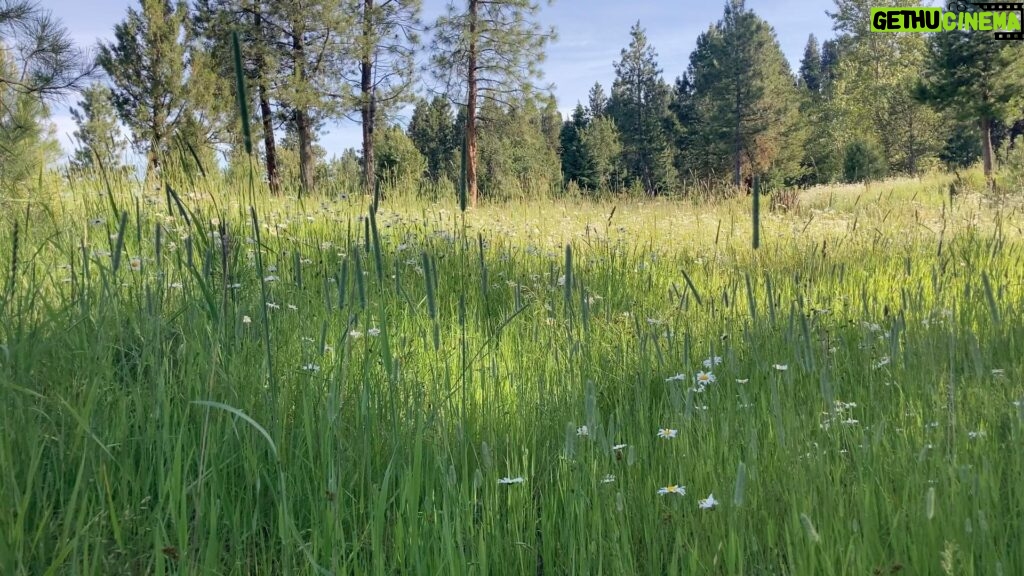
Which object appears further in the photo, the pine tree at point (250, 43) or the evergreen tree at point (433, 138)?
the evergreen tree at point (433, 138)

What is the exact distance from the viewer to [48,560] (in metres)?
1.10

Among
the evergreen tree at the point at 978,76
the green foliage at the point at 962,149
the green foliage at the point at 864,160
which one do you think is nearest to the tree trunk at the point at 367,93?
the evergreen tree at the point at 978,76

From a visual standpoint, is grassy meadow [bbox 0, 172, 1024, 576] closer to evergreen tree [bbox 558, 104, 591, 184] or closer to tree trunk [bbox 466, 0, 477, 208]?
tree trunk [bbox 466, 0, 477, 208]

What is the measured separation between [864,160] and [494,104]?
83.7 feet

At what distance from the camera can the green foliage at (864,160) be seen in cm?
3522

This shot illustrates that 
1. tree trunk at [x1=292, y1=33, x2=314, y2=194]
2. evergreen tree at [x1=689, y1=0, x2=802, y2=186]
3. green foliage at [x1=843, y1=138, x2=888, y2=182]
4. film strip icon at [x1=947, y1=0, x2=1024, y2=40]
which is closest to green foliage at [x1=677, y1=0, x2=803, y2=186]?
evergreen tree at [x1=689, y1=0, x2=802, y2=186]

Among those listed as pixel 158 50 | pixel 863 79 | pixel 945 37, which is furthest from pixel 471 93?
pixel 863 79

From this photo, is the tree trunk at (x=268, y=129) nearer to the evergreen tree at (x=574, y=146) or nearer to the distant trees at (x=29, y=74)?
the distant trees at (x=29, y=74)

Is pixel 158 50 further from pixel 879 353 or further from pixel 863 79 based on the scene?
pixel 863 79

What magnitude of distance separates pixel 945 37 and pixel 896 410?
28285mm

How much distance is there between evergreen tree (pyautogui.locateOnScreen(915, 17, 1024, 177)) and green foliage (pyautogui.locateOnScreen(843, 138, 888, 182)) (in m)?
10.5

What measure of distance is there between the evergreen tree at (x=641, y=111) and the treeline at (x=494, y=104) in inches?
7.7

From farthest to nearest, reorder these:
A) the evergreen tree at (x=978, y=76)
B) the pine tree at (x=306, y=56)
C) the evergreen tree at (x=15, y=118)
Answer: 1. the evergreen tree at (x=978, y=76)
2. the pine tree at (x=306, y=56)
3. the evergreen tree at (x=15, y=118)

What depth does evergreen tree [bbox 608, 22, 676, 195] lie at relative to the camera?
54312mm
